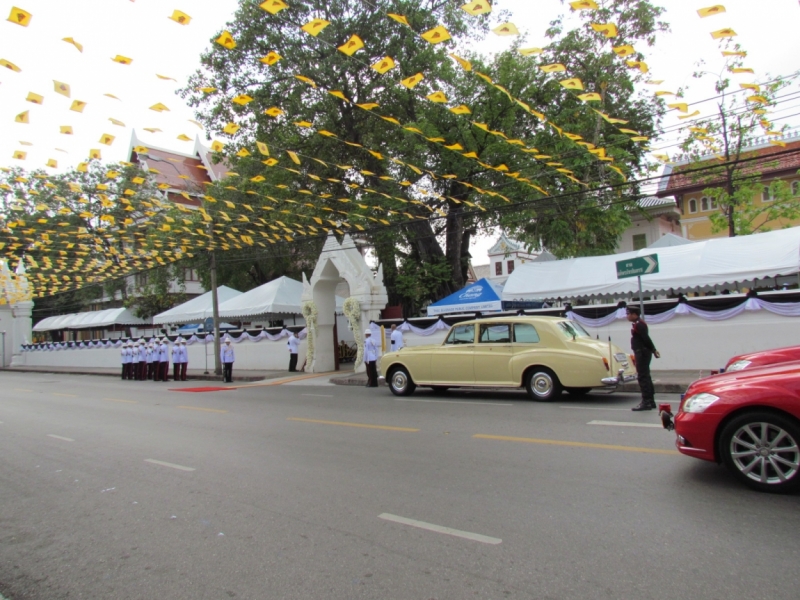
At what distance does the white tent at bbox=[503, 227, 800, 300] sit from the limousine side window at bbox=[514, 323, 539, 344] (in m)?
6.99

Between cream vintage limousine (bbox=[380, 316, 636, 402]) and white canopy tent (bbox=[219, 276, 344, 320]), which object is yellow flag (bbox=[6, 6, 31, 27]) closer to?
cream vintage limousine (bbox=[380, 316, 636, 402])

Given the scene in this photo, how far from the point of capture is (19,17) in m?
6.97

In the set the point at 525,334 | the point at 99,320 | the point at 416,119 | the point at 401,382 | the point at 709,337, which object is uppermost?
the point at 416,119

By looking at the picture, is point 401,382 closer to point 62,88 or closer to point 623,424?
point 623,424

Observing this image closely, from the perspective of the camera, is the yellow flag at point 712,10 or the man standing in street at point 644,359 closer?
the yellow flag at point 712,10

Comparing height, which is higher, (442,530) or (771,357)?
(771,357)

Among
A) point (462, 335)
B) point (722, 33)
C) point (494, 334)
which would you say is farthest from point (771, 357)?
point (462, 335)

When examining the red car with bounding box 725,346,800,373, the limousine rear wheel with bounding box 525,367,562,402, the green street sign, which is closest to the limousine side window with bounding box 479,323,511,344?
the limousine rear wheel with bounding box 525,367,562,402

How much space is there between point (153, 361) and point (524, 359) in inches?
736

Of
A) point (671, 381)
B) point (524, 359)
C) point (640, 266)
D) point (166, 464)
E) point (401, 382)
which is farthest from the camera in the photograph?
point (401, 382)

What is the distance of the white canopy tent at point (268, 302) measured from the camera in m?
26.8

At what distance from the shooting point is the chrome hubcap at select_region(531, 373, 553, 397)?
1140cm

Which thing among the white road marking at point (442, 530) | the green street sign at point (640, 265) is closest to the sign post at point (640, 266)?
the green street sign at point (640, 265)

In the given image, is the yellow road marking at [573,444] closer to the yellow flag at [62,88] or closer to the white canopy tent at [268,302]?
the yellow flag at [62,88]
